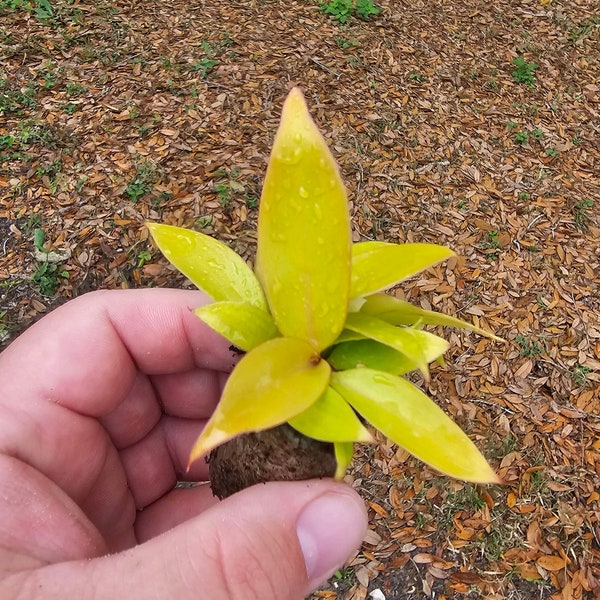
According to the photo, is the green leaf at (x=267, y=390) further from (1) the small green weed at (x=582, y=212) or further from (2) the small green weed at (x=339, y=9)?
(2) the small green weed at (x=339, y=9)

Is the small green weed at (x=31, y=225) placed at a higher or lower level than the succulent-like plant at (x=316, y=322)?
lower

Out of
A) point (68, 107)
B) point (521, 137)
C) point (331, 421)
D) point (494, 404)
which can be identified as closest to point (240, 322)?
point (331, 421)

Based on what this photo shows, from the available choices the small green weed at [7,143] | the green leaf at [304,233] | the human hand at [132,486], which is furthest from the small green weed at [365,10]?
the green leaf at [304,233]

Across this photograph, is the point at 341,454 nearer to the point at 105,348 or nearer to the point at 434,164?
the point at 105,348

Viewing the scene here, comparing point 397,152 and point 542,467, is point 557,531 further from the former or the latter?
point 397,152

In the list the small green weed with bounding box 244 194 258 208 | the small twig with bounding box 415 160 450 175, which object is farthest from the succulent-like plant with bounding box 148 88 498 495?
the small twig with bounding box 415 160 450 175

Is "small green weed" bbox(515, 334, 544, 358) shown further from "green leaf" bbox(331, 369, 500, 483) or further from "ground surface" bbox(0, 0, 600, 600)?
"green leaf" bbox(331, 369, 500, 483)
